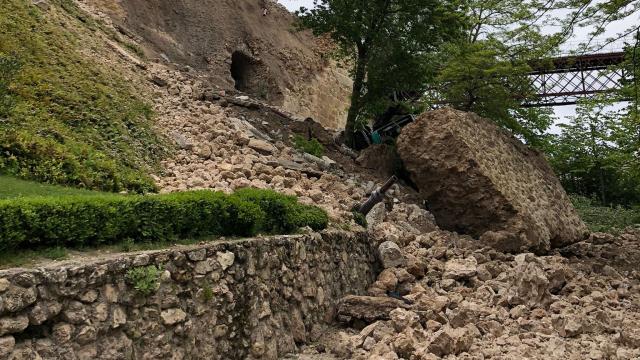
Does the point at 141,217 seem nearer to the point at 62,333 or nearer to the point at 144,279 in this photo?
the point at 144,279

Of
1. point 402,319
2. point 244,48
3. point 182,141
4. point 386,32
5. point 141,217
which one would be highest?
point 244,48

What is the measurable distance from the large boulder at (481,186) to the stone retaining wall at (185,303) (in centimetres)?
371

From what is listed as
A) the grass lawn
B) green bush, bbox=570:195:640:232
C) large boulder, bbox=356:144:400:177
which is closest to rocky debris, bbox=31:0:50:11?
the grass lawn

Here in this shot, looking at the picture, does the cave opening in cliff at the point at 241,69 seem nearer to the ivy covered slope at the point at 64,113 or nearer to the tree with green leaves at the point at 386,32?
the tree with green leaves at the point at 386,32

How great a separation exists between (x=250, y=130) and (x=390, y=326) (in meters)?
7.68

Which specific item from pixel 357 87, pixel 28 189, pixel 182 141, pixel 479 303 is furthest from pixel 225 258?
pixel 357 87

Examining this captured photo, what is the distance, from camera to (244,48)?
23.5 m

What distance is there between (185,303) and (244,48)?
62.7 feet

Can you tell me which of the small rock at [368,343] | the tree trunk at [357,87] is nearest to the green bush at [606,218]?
the tree trunk at [357,87]

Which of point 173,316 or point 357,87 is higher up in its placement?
point 357,87

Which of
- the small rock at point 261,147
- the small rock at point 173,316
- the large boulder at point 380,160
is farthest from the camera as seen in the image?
the large boulder at point 380,160

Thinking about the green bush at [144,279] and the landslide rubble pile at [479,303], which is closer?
the green bush at [144,279]

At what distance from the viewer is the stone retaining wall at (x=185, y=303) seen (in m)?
4.32

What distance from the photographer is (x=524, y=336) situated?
7742 millimetres
